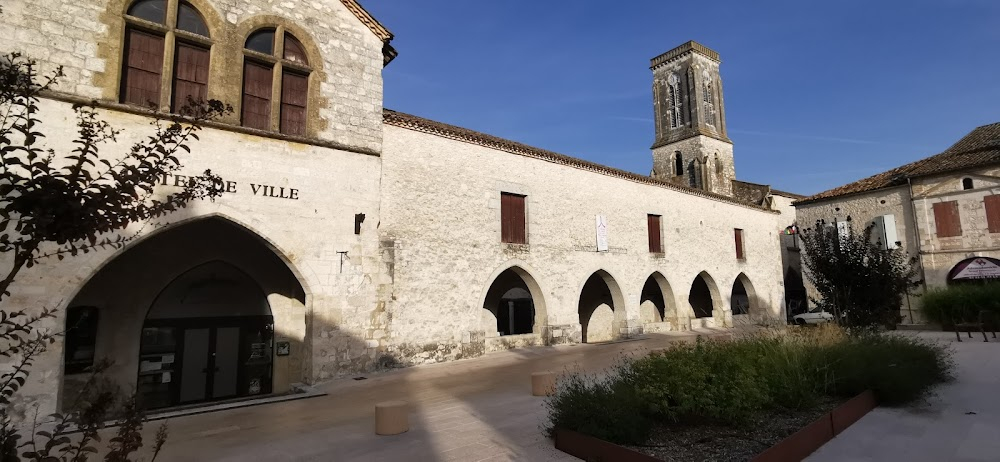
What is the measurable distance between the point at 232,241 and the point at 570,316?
30.1 feet

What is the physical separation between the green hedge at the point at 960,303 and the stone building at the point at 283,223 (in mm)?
10025

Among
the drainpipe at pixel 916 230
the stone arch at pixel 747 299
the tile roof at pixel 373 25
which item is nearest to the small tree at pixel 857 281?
the drainpipe at pixel 916 230

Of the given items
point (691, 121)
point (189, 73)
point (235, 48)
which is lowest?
point (189, 73)

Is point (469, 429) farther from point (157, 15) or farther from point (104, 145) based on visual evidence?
point (157, 15)

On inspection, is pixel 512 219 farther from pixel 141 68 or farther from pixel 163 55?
pixel 141 68

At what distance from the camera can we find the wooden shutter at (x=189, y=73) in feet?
28.5

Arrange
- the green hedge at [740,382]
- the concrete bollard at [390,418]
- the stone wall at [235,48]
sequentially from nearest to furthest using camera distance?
1. the green hedge at [740,382]
2. the concrete bollard at [390,418]
3. the stone wall at [235,48]

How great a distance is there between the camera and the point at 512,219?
13.9 m

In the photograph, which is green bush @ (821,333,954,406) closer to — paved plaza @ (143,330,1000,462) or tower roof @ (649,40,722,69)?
paved plaza @ (143,330,1000,462)

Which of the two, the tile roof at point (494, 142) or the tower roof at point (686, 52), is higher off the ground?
the tower roof at point (686, 52)

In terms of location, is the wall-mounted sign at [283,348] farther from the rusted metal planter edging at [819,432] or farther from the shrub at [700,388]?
the rusted metal planter edging at [819,432]

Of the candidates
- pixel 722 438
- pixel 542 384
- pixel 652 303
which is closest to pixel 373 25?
pixel 542 384

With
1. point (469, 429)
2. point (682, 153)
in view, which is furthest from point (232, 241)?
point (682, 153)

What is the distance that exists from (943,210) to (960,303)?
6470 mm
